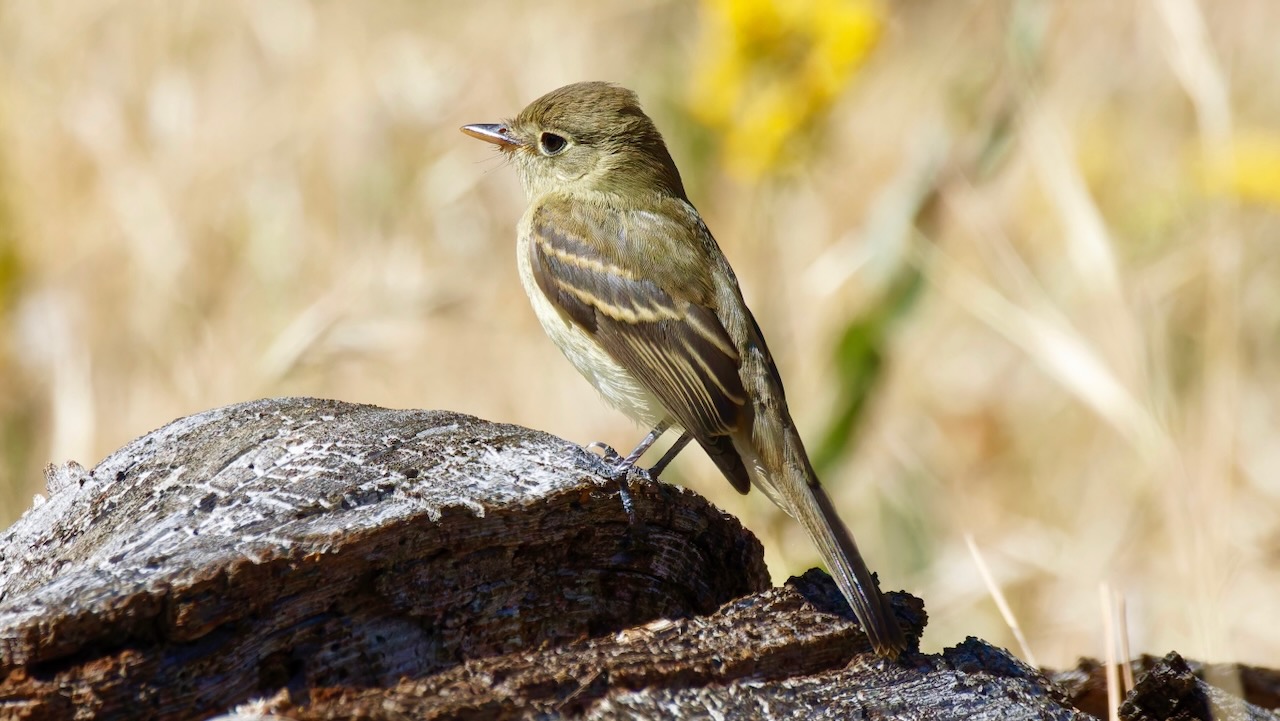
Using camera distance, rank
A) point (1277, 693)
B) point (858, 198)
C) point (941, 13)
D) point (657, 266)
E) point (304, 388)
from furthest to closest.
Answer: point (941, 13) → point (858, 198) → point (304, 388) → point (657, 266) → point (1277, 693)

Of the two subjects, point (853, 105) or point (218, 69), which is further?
point (853, 105)

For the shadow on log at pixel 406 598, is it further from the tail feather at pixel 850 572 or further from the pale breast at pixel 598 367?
the pale breast at pixel 598 367

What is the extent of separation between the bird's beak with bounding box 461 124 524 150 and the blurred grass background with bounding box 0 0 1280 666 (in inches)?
22.2

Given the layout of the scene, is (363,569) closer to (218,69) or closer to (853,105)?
(218,69)

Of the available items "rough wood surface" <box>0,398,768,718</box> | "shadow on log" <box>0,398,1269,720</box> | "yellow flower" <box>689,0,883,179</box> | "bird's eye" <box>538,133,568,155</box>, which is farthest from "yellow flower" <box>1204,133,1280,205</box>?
"rough wood surface" <box>0,398,768,718</box>

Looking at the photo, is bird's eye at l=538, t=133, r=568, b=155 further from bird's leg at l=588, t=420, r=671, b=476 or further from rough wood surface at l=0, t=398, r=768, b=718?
rough wood surface at l=0, t=398, r=768, b=718

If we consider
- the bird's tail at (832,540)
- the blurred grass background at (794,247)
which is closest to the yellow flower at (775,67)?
the blurred grass background at (794,247)

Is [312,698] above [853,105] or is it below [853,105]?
below

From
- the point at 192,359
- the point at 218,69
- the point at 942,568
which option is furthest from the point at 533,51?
the point at 942,568

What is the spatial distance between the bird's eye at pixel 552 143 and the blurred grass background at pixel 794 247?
0.61 metres

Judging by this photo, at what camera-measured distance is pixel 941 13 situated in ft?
29.8

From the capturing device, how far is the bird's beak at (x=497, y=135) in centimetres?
461

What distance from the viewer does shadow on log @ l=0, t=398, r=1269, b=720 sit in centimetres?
206

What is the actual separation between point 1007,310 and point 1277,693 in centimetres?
127
